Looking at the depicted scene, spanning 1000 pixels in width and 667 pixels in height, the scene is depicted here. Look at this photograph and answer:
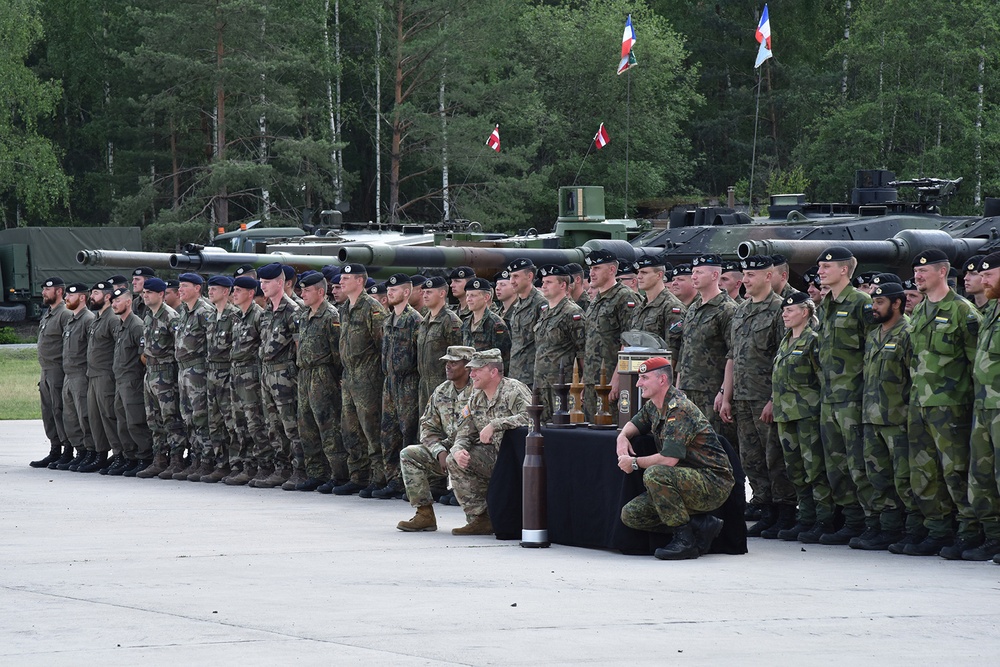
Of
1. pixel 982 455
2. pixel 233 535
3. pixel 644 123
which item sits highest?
pixel 644 123

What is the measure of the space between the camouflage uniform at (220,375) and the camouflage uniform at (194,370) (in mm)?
81

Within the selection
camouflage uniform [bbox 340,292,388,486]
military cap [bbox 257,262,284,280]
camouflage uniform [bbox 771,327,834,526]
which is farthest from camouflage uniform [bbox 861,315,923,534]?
military cap [bbox 257,262,284,280]

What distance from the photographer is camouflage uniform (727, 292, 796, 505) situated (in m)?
10.4

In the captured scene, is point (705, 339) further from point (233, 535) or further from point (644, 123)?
point (644, 123)

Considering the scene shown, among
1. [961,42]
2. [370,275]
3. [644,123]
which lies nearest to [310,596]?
[370,275]

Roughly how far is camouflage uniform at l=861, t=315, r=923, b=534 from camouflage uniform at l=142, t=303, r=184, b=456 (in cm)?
723

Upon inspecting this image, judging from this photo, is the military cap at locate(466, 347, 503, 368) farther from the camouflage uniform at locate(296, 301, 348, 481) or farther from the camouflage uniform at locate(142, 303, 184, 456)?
the camouflage uniform at locate(142, 303, 184, 456)

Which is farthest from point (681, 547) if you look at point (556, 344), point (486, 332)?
point (486, 332)

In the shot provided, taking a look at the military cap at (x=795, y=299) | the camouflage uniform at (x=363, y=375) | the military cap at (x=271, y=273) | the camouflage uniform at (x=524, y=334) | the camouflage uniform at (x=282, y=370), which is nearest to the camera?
the military cap at (x=795, y=299)

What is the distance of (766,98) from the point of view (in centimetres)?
5447

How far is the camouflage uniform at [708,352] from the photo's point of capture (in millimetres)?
10906

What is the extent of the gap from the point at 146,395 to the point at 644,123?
39.5m

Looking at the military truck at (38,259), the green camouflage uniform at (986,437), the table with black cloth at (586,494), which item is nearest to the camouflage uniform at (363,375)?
the table with black cloth at (586,494)

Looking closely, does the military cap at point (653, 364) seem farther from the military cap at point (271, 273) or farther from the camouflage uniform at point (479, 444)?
the military cap at point (271, 273)
